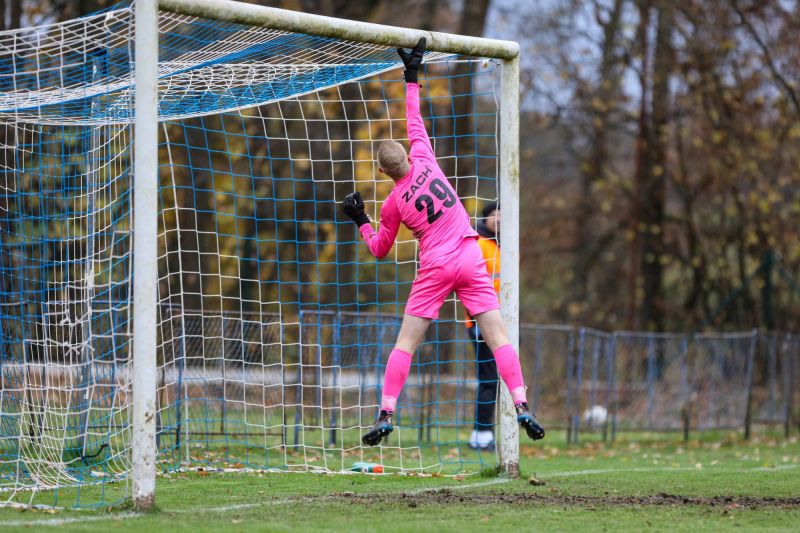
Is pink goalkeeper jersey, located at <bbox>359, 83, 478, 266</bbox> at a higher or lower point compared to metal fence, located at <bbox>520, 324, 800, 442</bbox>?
higher

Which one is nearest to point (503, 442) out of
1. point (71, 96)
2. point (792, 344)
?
point (71, 96)

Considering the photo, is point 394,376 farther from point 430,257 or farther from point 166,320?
point 166,320

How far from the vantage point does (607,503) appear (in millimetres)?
6602

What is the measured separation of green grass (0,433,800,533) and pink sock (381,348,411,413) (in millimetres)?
620

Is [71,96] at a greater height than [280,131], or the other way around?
[280,131]

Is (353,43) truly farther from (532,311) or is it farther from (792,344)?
(532,311)

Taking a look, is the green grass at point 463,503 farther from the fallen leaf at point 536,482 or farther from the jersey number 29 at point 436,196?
the jersey number 29 at point 436,196

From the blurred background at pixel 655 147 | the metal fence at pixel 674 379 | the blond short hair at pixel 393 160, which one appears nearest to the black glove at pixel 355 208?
the blond short hair at pixel 393 160

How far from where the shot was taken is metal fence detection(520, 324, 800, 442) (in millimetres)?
14242

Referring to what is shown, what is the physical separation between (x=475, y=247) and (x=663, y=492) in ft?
6.86

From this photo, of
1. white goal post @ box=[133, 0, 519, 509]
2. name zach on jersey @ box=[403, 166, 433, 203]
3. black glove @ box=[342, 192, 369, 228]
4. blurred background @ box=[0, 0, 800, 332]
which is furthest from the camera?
blurred background @ box=[0, 0, 800, 332]

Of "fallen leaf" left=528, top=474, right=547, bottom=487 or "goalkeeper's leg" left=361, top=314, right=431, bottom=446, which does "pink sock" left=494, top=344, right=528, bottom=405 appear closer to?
"goalkeeper's leg" left=361, top=314, right=431, bottom=446

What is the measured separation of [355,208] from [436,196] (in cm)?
59

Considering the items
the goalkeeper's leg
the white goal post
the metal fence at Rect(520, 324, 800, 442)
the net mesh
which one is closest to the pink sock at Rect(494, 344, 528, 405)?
the goalkeeper's leg
